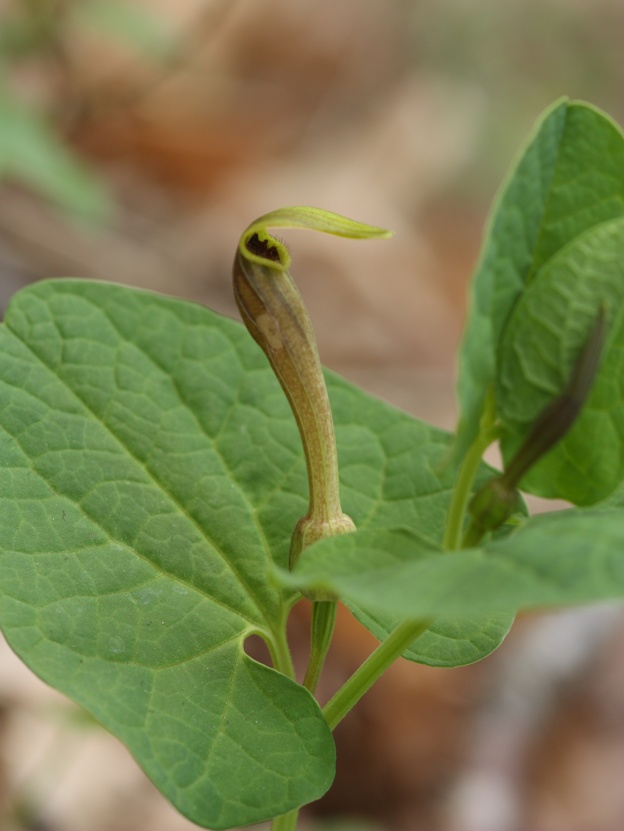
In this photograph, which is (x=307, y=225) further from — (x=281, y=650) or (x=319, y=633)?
(x=281, y=650)

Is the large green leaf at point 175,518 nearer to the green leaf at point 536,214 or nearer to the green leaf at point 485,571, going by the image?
the green leaf at point 485,571

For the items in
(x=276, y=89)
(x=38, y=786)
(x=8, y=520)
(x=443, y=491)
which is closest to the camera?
(x=8, y=520)

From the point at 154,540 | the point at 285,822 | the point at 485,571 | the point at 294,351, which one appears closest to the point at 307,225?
the point at 294,351

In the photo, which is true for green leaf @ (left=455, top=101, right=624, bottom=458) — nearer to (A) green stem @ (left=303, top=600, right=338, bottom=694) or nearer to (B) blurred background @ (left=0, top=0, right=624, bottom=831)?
(A) green stem @ (left=303, top=600, right=338, bottom=694)

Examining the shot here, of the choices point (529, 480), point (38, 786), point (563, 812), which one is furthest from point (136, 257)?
point (529, 480)

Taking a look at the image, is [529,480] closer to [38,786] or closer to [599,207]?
[599,207]

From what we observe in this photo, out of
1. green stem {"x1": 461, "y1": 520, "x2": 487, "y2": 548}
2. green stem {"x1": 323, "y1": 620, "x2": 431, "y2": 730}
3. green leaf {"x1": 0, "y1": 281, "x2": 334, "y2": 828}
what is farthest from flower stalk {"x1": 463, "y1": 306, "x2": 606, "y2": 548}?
green leaf {"x1": 0, "y1": 281, "x2": 334, "y2": 828}
